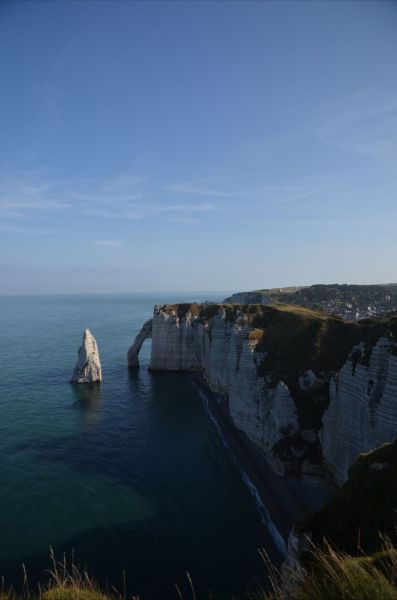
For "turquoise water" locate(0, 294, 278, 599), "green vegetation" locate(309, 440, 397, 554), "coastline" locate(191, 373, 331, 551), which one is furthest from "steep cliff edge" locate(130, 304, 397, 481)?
"green vegetation" locate(309, 440, 397, 554)

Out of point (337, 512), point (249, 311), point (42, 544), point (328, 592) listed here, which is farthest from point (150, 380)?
point (328, 592)

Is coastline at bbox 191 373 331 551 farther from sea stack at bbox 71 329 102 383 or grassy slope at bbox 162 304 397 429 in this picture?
sea stack at bbox 71 329 102 383

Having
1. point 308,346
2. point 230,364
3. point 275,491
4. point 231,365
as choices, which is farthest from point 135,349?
point 275,491

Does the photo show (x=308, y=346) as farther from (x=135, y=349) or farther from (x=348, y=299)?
(x=348, y=299)

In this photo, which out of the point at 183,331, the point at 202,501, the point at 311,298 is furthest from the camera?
the point at 311,298

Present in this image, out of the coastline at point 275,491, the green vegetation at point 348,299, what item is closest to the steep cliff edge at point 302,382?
the coastline at point 275,491

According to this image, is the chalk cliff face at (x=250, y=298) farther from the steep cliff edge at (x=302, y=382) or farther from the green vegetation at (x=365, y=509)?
the green vegetation at (x=365, y=509)

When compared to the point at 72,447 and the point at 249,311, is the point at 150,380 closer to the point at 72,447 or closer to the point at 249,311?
the point at 249,311
